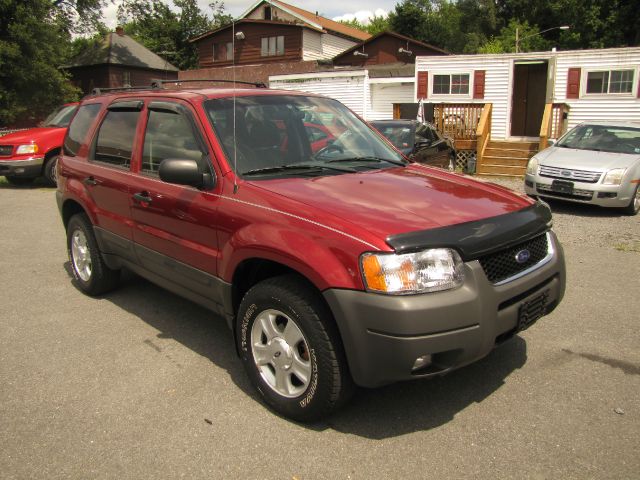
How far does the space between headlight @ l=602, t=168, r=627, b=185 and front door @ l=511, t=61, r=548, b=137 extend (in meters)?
11.1

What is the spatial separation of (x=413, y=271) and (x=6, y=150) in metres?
12.8

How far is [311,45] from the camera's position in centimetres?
3928

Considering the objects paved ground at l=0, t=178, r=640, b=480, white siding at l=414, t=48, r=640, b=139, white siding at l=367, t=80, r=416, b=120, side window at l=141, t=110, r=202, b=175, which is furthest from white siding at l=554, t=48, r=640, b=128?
side window at l=141, t=110, r=202, b=175

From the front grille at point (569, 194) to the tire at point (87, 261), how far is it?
288 inches

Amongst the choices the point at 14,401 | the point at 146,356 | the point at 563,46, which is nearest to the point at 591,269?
the point at 146,356

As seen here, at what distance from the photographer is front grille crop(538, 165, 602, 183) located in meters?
9.16

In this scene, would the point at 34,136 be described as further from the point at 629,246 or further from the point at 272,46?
the point at 272,46

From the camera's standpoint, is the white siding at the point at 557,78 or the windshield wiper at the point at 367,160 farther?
the white siding at the point at 557,78

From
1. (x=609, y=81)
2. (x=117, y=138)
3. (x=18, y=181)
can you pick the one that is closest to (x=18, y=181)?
(x=18, y=181)

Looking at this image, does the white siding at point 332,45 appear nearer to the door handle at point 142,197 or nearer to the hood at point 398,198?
the door handle at point 142,197

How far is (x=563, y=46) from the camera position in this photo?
45094mm

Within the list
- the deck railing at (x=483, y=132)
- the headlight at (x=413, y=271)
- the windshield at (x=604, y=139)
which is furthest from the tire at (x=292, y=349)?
the deck railing at (x=483, y=132)

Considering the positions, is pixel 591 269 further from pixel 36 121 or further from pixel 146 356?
pixel 36 121

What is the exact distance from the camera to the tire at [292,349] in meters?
2.91
